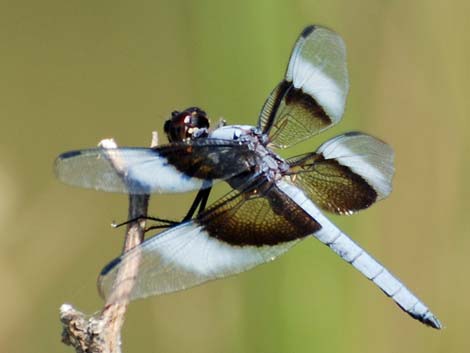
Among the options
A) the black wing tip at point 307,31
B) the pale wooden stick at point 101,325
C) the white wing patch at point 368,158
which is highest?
the black wing tip at point 307,31

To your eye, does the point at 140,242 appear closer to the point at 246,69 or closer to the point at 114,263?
the point at 114,263

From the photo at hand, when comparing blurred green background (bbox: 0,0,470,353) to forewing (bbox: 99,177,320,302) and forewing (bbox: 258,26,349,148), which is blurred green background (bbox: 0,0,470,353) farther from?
forewing (bbox: 99,177,320,302)

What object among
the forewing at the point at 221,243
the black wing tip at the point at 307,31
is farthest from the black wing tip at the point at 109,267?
the black wing tip at the point at 307,31

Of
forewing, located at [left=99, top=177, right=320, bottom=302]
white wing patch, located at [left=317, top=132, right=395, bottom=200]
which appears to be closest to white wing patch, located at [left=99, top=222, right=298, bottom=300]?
forewing, located at [left=99, top=177, right=320, bottom=302]

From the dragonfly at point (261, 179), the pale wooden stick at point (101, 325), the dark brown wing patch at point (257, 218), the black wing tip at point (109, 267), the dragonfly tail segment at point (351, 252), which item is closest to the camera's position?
the pale wooden stick at point (101, 325)

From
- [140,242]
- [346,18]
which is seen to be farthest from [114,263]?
[346,18]

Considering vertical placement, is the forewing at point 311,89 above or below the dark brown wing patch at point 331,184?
above

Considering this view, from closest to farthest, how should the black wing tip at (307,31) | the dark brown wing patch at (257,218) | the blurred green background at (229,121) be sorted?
the dark brown wing patch at (257,218) < the black wing tip at (307,31) < the blurred green background at (229,121)

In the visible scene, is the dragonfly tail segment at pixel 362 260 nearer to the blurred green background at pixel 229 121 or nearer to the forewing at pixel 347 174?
the forewing at pixel 347 174
